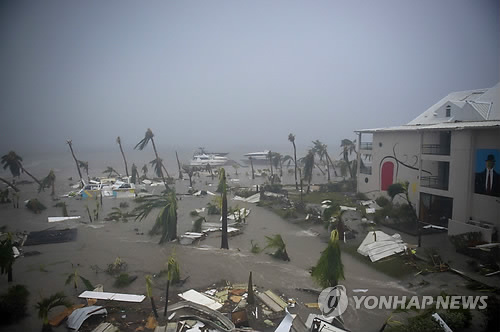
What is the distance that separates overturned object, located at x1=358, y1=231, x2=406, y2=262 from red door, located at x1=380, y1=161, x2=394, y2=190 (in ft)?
36.1

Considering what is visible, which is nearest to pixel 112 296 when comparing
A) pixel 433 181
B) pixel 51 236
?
pixel 51 236

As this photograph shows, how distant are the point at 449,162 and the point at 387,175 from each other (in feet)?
21.7

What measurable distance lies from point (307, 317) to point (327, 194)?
991 inches

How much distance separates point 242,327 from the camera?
9523 millimetres

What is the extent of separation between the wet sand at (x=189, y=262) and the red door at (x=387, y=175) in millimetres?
9406

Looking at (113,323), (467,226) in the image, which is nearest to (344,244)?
(467,226)

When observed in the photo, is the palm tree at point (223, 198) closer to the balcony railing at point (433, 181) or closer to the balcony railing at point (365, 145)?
the balcony railing at point (433, 181)

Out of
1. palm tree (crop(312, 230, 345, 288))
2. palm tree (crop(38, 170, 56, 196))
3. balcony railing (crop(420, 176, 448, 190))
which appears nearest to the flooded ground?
palm tree (crop(312, 230, 345, 288))

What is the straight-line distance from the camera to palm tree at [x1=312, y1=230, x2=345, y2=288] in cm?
984

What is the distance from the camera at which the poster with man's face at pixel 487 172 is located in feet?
56.5

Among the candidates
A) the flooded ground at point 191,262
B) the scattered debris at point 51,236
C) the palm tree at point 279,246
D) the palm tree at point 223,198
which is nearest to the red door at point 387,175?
the flooded ground at point 191,262

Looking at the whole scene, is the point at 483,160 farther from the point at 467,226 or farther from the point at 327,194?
the point at 327,194

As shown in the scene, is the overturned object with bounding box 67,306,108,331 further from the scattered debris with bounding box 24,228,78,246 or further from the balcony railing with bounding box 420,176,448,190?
the balcony railing with bounding box 420,176,448,190

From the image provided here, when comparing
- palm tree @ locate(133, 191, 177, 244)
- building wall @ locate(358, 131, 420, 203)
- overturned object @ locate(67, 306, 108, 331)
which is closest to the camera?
overturned object @ locate(67, 306, 108, 331)
